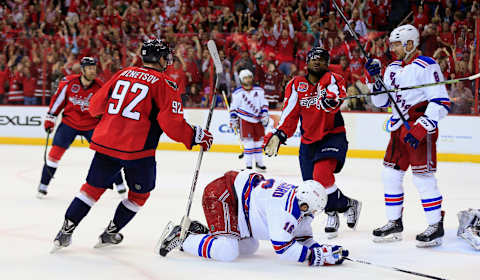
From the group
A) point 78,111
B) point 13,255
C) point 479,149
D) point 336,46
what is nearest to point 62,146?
point 78,111

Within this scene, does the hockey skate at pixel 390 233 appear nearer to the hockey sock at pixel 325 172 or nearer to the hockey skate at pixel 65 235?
the hockey sock at pixel 325 172

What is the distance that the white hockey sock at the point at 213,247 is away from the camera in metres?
3.39

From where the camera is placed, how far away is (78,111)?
5723 mm

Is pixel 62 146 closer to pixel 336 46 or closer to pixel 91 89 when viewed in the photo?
pixel 91 89

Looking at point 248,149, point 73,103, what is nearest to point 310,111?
point 73,103

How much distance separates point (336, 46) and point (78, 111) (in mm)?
5017

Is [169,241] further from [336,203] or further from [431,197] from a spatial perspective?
[431,197]

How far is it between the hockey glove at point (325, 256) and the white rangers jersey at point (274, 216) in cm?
6

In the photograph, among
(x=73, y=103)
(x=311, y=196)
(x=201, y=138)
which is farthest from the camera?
(x=73, y=103)

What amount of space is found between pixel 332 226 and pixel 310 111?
818 millimetres

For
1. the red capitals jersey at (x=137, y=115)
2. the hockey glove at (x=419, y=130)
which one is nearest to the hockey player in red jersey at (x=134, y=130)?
the red capitals jersey at (x=137, y=115)

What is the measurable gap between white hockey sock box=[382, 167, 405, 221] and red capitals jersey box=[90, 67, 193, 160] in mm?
1426

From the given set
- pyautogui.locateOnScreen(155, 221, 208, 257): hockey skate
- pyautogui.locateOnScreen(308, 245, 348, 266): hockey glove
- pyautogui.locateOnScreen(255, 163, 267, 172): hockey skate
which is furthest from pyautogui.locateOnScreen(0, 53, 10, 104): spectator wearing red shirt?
pyautogui.locateOnScreen(308, 245, 348, 266): hockey glove

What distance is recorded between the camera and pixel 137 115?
3461 mm
